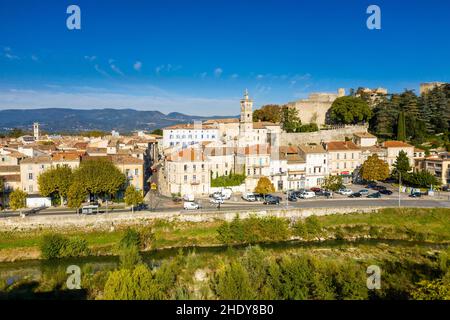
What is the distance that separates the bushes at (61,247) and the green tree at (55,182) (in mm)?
5669

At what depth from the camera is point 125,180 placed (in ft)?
113

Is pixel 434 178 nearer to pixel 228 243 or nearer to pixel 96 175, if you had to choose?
pixel 228 243

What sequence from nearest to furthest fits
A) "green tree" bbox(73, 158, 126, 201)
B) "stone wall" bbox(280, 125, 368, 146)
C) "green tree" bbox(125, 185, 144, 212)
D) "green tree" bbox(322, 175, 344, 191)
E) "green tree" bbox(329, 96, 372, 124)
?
"green tree" bbox(125, 185, 144, 212)
"green tree" bbox(73, 158, 126, 201)
"green tree" bbox(322, 175, 344, 191)
"stone wall" bbox(280, 125, 368, 146)
"green tree" bbox(329, 96, 372, 124)

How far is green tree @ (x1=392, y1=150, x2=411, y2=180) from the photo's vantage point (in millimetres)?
40750

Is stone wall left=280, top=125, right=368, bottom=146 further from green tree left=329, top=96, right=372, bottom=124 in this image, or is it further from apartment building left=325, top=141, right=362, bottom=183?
apartment building left=325, top=141, right=362, bottom=183

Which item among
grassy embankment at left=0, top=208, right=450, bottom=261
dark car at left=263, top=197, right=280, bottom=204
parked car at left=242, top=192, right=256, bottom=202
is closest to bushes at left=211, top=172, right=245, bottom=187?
parked car at left=242, top=192, right=256, bottom=202

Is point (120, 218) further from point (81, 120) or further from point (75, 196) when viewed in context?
point (81, 120)

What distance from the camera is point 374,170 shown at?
39.3 meters

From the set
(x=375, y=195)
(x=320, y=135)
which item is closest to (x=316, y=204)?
(x=375, y=195)

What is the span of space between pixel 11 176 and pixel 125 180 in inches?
374

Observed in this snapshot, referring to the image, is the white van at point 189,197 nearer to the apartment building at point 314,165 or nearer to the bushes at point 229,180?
the bushes at point 229,180

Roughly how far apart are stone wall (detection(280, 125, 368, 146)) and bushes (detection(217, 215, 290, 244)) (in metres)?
21.3
